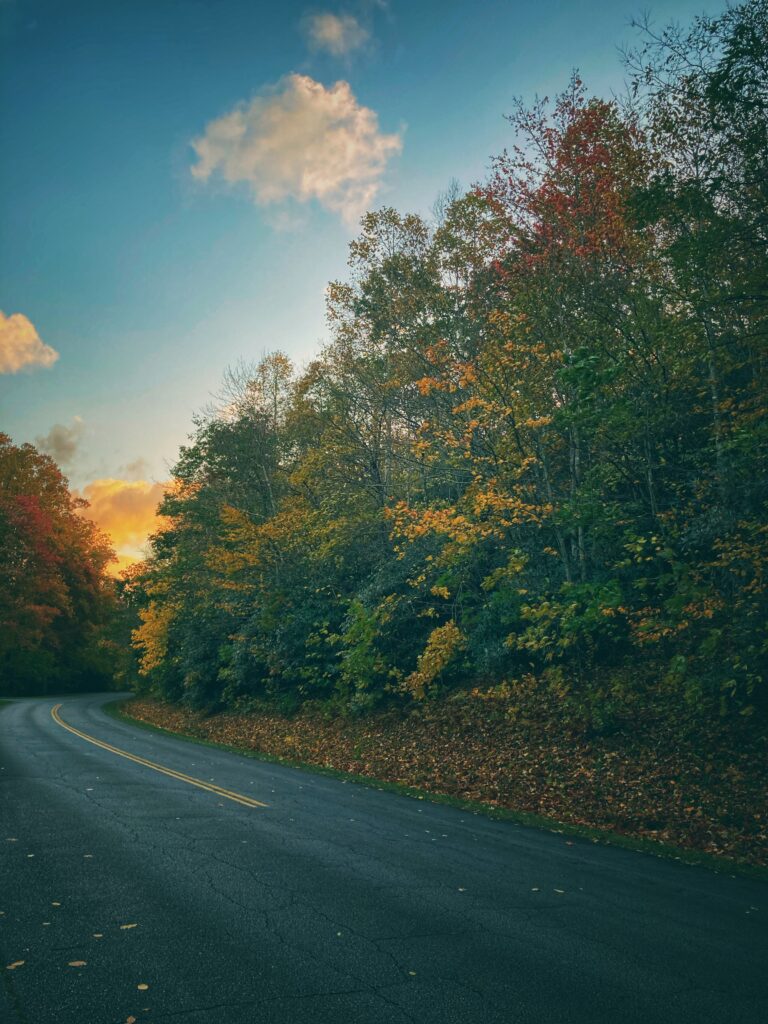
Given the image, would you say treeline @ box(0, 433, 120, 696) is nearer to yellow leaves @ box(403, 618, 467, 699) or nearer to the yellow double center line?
the yellow double center line

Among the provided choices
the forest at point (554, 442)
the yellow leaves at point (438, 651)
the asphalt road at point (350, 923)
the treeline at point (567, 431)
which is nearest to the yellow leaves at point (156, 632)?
the forest at point (554, 442)

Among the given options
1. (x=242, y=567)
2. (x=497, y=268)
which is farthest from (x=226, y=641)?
(x=497, y=268)

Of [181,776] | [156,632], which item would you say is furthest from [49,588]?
[181,776]

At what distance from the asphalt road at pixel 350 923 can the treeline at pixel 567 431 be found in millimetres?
4550

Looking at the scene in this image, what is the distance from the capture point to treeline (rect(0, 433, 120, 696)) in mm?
45438

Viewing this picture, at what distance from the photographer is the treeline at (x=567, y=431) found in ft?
33.6

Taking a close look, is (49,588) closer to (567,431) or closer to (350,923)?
(567,431)

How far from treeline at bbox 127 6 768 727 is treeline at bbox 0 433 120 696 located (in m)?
26.1

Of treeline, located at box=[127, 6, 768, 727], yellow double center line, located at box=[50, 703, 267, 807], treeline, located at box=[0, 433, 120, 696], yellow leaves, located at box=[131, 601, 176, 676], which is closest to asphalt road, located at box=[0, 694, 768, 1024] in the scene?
yellow double center line, located at box=[50, 703, 267, 807]

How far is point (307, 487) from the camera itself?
2267 cm

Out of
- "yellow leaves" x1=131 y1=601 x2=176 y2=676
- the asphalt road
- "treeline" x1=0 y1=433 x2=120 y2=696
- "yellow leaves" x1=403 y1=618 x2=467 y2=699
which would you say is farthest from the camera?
"treeline" x1=0 y1=433 x2=120 y2=696

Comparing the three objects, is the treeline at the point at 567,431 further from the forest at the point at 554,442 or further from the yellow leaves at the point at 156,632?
the yellow leaves at the point at 156,632

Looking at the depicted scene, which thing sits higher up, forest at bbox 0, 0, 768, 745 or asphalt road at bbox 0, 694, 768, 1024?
forest at bbox 0, 0, 768, 745

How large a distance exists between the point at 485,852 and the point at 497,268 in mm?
12275
